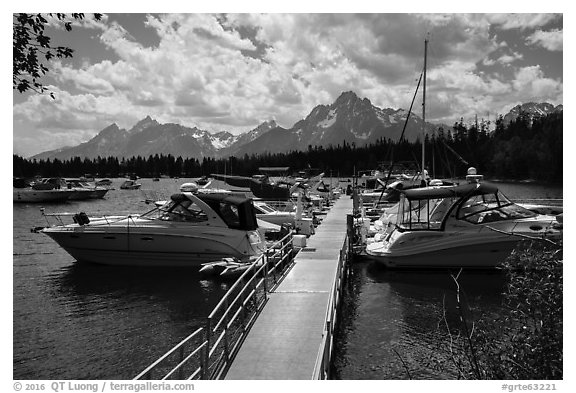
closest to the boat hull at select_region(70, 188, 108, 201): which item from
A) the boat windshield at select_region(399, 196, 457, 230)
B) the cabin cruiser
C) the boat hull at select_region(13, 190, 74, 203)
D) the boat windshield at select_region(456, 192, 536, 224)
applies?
the boat hull at select_region(13, 190, 74, 203)

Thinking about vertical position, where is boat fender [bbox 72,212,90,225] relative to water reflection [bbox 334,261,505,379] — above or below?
above

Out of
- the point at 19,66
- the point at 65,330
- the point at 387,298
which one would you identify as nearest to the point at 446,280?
the point at 387,298

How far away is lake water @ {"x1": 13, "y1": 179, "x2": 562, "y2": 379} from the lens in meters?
11.7

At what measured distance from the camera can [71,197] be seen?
252 ft

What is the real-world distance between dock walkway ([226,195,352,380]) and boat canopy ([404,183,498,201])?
221 inches

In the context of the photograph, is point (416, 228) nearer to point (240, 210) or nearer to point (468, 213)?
point (468, 213)

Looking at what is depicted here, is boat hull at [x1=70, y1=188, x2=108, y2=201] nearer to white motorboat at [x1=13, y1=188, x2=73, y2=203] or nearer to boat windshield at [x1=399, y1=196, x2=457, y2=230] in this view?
white motorboat at [x1=13, y1=188, x2=73, y2=203]

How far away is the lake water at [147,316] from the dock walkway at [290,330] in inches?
53.0

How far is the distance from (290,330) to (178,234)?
38.2 feet

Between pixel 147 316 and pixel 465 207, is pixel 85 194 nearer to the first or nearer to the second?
pixel 147 316

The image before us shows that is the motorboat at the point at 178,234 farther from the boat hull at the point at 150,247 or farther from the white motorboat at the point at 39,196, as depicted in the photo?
the white motorboat at the point at 39,196

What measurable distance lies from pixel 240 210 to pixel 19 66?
47.0 feet

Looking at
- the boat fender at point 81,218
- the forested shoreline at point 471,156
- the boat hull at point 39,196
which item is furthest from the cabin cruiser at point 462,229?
the boat hull at point 39,196

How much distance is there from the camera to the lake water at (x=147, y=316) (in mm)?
11734
